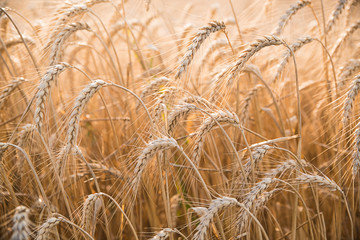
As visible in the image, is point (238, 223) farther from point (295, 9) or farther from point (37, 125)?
point (295, 9)

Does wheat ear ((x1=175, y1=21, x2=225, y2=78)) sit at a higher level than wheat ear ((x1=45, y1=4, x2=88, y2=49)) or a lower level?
lower

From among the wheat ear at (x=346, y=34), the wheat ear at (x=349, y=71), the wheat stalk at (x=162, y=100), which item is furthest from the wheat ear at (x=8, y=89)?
the wheat ear at (x=346, y=34)

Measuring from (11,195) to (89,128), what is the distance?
1072mm

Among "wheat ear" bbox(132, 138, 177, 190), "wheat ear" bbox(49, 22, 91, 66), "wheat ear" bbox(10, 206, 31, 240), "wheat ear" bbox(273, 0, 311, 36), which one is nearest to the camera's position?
"wheat ear" bbox(10, 206, 31, 240)

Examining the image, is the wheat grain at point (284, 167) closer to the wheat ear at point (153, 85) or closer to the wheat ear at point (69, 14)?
the wheat ear at point (153, 85)

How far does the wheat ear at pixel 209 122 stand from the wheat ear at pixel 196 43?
274 mm

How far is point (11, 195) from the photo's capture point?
1.74 m

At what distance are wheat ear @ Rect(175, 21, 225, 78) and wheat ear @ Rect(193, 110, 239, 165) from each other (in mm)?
274

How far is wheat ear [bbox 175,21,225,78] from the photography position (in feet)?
5.68

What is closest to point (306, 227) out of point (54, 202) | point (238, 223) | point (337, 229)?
point (337, 229)

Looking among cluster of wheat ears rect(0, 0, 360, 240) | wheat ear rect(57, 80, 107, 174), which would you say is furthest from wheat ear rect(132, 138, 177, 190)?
wheat ear rect(57, 80, 107, 174)

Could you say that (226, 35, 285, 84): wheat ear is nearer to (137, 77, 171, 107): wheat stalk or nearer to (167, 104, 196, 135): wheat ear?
(167, 104, 196, 135): wheat ear

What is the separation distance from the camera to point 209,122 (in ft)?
5.52

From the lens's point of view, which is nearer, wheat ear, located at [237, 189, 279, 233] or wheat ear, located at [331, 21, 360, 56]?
wheat ear, located at [237, 189, 279, 233]
